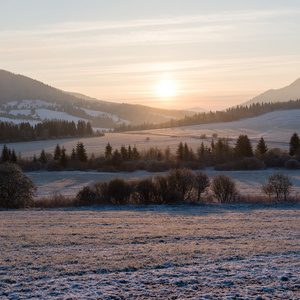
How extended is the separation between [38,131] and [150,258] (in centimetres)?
14694

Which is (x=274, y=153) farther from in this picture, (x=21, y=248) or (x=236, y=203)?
(x=21, y=248)

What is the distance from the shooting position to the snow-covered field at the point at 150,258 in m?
11.2

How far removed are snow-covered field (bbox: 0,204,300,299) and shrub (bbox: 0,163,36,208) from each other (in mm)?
11494

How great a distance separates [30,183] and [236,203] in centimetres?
2071

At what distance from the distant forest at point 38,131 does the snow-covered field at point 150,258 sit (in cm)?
12683

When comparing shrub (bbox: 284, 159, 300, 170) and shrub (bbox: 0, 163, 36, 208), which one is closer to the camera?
shrub (bbox: 0, 163, 36, 208)

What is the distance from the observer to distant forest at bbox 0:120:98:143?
143m

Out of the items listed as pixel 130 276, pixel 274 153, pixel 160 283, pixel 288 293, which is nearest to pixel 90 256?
pixel 130 276

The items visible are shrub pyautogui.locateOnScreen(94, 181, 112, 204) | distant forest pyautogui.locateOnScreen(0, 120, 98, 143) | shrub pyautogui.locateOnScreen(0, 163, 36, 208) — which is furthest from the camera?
distant forest pyautogui.locateOnScreen(0, 120, 98, 143)

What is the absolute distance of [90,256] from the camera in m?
15.2

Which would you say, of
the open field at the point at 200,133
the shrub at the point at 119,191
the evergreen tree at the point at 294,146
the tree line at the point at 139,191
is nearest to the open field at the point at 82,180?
the tree line at the point at 139,191

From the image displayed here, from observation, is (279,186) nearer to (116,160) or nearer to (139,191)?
(139,191)

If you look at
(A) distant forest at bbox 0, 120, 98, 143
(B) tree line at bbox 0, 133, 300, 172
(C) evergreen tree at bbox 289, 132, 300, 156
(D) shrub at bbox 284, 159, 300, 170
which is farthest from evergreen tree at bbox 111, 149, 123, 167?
(A) distant forest at bbox 0, 120, 98, 143

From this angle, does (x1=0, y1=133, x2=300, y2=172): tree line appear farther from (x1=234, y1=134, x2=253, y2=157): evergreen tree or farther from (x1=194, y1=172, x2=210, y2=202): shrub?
(x1=194, y1=172, x2=210, y2=202): shrub
